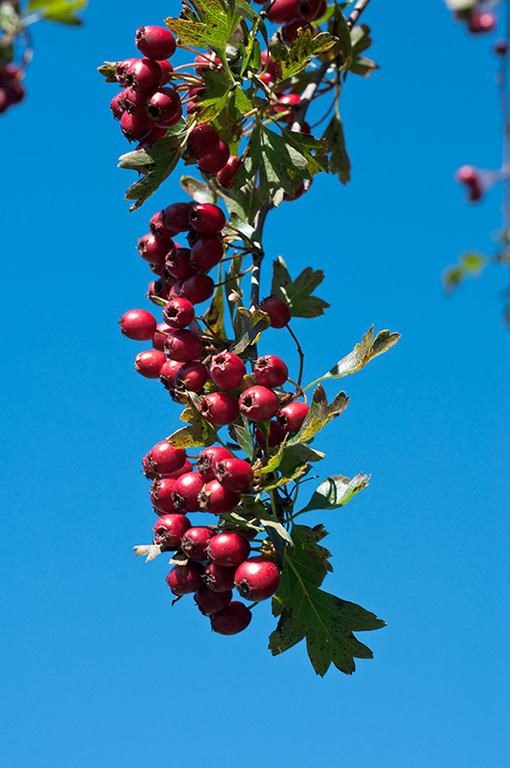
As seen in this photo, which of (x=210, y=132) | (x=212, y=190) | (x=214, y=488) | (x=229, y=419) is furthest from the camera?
(x=212, y=190)

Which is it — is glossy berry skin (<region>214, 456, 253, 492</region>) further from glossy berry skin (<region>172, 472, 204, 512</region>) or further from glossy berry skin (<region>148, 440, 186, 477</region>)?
glossy berry skin (<region>148, 440, 186, 477</region>)

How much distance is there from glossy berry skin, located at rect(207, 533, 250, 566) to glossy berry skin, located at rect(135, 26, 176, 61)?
4.46 ft

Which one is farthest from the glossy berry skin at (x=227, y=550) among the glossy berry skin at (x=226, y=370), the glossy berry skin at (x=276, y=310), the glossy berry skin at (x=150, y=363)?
the glossy berry skin at (x=276, y=310)

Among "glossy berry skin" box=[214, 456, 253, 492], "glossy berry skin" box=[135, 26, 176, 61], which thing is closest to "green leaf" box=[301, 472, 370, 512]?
"glossy berry skin" box=[214, 456, 253, 492]

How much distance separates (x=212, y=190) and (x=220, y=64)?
46cm

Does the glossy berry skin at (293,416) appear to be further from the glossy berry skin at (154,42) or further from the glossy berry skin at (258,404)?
the glossy berry skin at (154,42)

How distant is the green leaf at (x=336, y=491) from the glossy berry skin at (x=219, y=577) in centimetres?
30

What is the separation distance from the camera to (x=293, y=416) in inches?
85.8

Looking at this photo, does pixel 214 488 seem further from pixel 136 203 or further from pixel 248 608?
pixel 136 203

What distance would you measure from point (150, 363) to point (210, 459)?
1.40ft

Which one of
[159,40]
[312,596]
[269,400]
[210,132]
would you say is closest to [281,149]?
[210,132]

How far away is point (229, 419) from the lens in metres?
2.14

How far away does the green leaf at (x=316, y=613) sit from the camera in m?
2.22

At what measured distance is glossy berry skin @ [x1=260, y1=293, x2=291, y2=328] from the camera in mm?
2359
